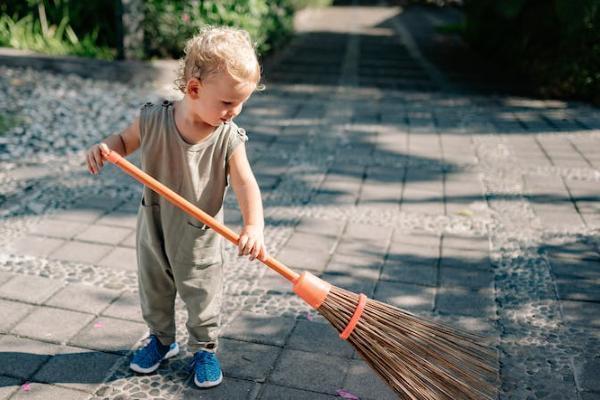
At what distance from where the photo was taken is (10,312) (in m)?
2.81

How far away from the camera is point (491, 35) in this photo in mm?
9812

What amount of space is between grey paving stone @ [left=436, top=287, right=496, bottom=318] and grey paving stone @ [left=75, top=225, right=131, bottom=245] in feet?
6.06

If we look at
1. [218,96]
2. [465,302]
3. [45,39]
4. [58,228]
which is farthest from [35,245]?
[45,39]

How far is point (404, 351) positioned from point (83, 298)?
1.61 metres

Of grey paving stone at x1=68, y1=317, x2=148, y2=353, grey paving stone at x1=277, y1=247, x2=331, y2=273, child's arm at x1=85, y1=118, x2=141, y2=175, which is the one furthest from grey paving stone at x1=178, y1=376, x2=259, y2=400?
grey paving stone at x1=277, y1=247, x2=331, y2=273

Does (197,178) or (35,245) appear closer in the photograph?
(197,178)

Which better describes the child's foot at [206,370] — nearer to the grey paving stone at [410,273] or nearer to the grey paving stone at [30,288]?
the grey paving stone at [30,288]

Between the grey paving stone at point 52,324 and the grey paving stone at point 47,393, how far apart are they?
30 cm

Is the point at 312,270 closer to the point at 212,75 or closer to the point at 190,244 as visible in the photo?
the point at 190,244

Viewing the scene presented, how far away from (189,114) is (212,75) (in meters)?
0.19

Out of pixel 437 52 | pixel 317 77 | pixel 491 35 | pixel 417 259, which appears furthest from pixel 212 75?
pixel 437 52

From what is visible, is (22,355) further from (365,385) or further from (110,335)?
A: (365,385)

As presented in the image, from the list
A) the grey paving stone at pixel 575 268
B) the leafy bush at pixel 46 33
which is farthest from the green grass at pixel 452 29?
the grey paving stone at pixel 575 268

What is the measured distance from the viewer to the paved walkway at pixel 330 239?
2.51 metres
